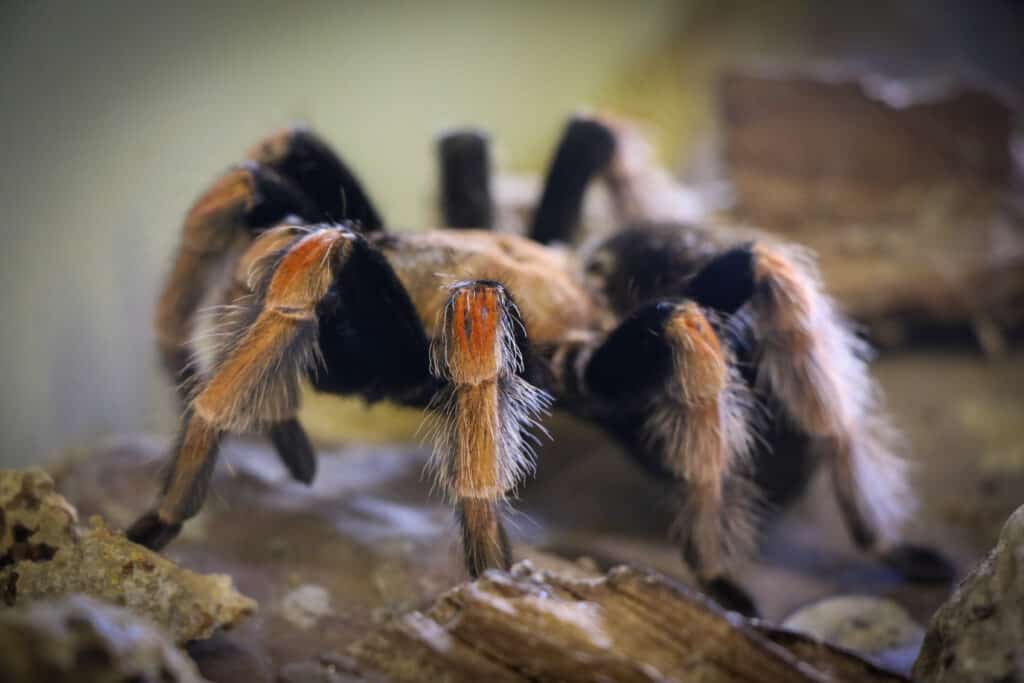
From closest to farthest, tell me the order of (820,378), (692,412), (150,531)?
(150,531), (692,412), (820,378)

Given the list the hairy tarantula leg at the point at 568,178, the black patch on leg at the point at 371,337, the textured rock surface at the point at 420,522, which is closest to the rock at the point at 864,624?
the textured rock surface at the point at 420,522

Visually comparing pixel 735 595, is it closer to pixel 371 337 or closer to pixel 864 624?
pixel 864 624

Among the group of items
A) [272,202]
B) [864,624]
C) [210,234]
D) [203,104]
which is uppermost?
[203,104]

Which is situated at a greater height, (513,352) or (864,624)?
(513,352)

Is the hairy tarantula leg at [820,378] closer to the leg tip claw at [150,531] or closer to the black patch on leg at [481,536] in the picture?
the black patch on leg at [481,536]

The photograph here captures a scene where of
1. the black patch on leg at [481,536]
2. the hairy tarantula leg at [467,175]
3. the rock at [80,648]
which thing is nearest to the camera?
the rock at [80,648]

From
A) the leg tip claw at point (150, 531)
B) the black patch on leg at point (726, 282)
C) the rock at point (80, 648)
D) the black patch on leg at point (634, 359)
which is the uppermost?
the black patch on leg at point (726, 282)

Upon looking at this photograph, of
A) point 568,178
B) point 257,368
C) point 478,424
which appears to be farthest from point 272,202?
point 568,178

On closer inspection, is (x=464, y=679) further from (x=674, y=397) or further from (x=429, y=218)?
(x=429, y=218)

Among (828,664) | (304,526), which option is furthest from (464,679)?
(304,526)
